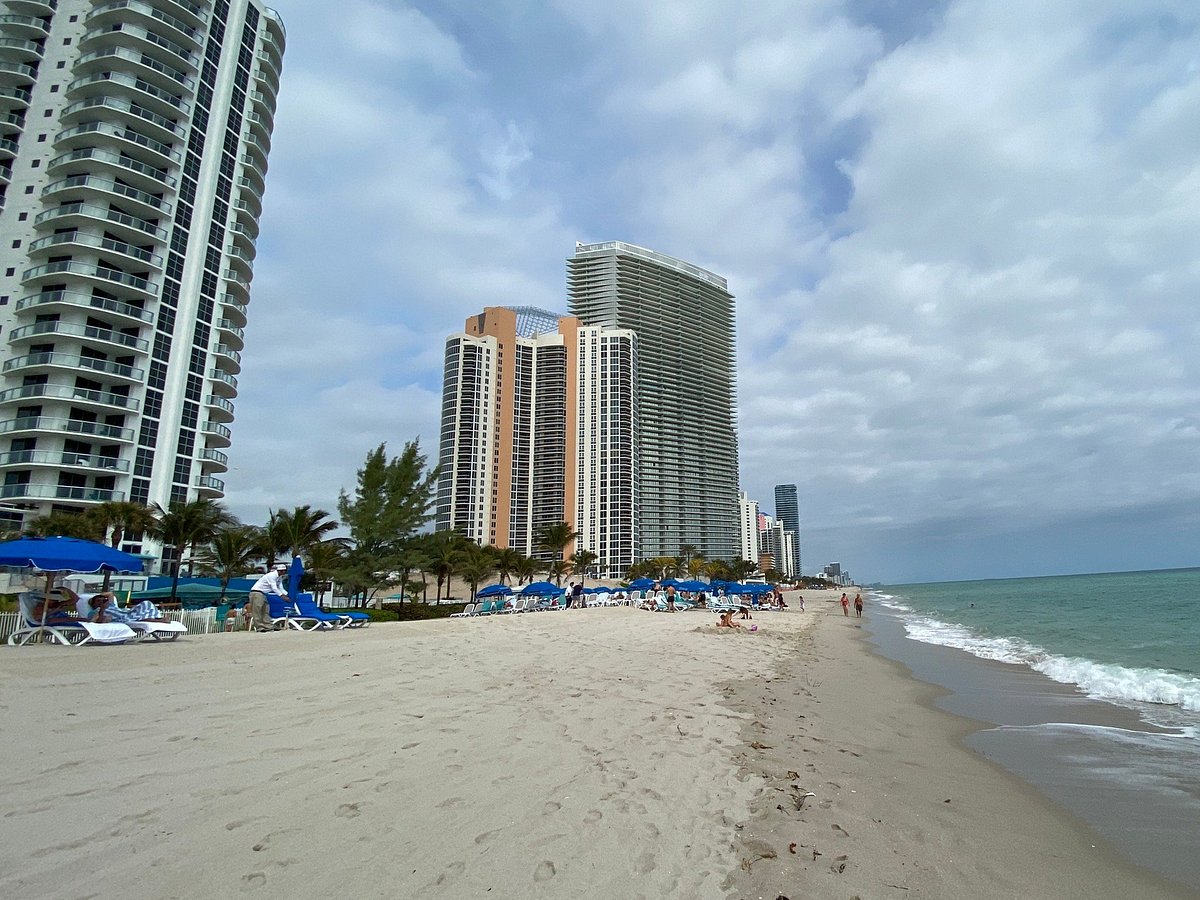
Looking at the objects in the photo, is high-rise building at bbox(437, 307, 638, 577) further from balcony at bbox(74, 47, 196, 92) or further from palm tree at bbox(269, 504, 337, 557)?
palm tree at bbox(269, 504, 337, 557)

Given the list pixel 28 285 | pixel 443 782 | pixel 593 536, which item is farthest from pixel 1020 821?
pixel 593 536

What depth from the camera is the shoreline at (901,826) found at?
3459 mm

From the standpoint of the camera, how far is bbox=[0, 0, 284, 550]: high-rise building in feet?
122

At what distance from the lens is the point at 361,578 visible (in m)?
22.9

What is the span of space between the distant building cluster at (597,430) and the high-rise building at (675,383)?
0.95ft

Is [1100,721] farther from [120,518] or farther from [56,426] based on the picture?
[56,426]

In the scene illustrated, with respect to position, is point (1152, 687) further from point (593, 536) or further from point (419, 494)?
point (593, 536)

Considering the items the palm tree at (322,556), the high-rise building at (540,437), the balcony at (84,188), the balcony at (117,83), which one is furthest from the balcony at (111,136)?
the high-rise building at (540,437)

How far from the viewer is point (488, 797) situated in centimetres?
409

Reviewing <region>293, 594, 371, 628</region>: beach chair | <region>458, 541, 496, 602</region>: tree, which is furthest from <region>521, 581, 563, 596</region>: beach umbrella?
<region>293, 594, 371, 628</region>: beach chair

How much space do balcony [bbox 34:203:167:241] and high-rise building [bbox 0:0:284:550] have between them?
→ 5.3 inches

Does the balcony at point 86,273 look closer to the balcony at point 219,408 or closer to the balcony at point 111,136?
the balcony at point 111,136

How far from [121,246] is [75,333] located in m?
7.13

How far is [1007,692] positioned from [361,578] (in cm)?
2039
